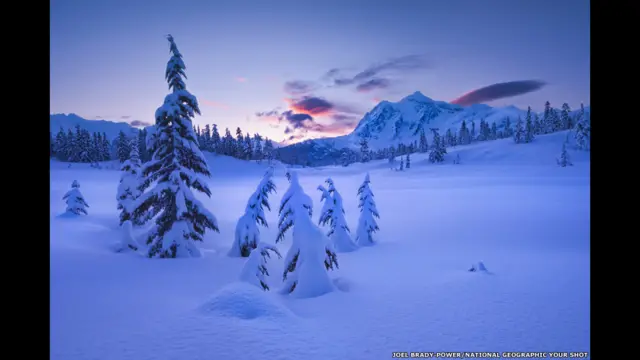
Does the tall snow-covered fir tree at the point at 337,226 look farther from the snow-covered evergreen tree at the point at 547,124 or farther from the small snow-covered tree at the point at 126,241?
→ the snow-covered evergreen tree at the point at 547,124

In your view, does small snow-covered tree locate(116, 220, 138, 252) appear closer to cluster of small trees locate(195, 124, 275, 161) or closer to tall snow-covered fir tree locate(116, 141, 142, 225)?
tall snow-covered fir tree locate(116, 141, 142, 225)

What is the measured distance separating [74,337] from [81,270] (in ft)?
22.2

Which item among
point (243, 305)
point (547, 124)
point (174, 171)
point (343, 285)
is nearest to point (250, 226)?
point (174, 171)

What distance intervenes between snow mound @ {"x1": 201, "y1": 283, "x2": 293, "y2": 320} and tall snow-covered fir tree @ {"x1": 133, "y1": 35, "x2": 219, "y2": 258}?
8785mm

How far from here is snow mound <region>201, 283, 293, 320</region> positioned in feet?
22.9

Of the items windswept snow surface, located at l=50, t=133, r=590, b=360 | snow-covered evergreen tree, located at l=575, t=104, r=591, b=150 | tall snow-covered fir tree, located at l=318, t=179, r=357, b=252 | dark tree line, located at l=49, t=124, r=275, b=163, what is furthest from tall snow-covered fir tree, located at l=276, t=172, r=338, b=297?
snow-covered evergreen tree, located at l=575, t=104, r=591, b=150

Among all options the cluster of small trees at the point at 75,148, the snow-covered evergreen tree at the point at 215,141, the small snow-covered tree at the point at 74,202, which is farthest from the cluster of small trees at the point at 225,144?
the small snow-covered tree at the point at 74,202

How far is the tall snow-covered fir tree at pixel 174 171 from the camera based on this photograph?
48.4 ft

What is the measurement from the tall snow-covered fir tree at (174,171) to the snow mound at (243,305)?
8785mm

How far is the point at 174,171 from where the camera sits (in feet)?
48.8

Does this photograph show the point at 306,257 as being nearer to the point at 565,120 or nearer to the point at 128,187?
the point at 128,187

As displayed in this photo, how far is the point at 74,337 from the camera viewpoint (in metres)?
5.65
